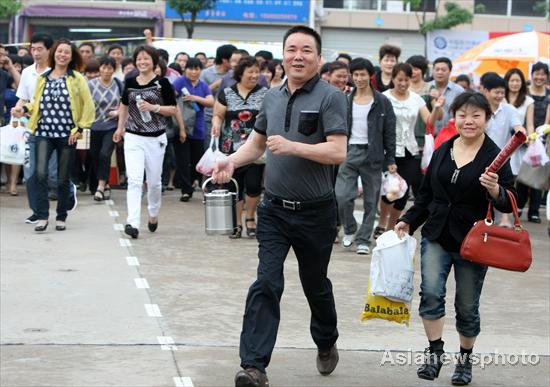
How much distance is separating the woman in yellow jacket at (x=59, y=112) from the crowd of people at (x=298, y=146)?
1 cm

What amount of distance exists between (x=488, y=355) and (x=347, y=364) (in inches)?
39.8

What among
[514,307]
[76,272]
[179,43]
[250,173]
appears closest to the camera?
[514,307]

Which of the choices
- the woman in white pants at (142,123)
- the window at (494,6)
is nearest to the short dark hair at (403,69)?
the woman in white pants at (142,123)

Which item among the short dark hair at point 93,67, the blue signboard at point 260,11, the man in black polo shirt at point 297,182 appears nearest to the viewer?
the man in black polo shirt at point 297,182

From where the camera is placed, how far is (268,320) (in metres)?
6.27

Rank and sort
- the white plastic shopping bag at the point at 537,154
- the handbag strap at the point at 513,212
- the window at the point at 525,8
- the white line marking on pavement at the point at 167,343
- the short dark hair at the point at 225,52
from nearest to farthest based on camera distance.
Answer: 1. the handbag strap at the point at 513,212
2. the white line marking on pavement at the point at 167,343
3. the white plastic shopping bag at the point at 537,154
4. the short dark hair at the point at 225,52
5. the window at the point at 525,8

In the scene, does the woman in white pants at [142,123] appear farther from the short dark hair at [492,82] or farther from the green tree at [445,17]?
the green tree at [445,17]

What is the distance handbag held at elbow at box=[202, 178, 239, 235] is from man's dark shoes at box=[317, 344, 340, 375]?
178 cm

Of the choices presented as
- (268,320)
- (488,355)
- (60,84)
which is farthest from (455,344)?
(60,84)

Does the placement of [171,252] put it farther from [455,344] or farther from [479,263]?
[479,263]

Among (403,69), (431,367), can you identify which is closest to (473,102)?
(431,367)

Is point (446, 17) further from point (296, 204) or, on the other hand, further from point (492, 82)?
point (296, 204)

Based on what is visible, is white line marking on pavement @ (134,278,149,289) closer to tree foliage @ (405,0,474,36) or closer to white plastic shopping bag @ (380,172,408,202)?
white plastic shopping bag @ (380,172,408,202)

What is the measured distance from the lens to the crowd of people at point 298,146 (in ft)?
21.1
